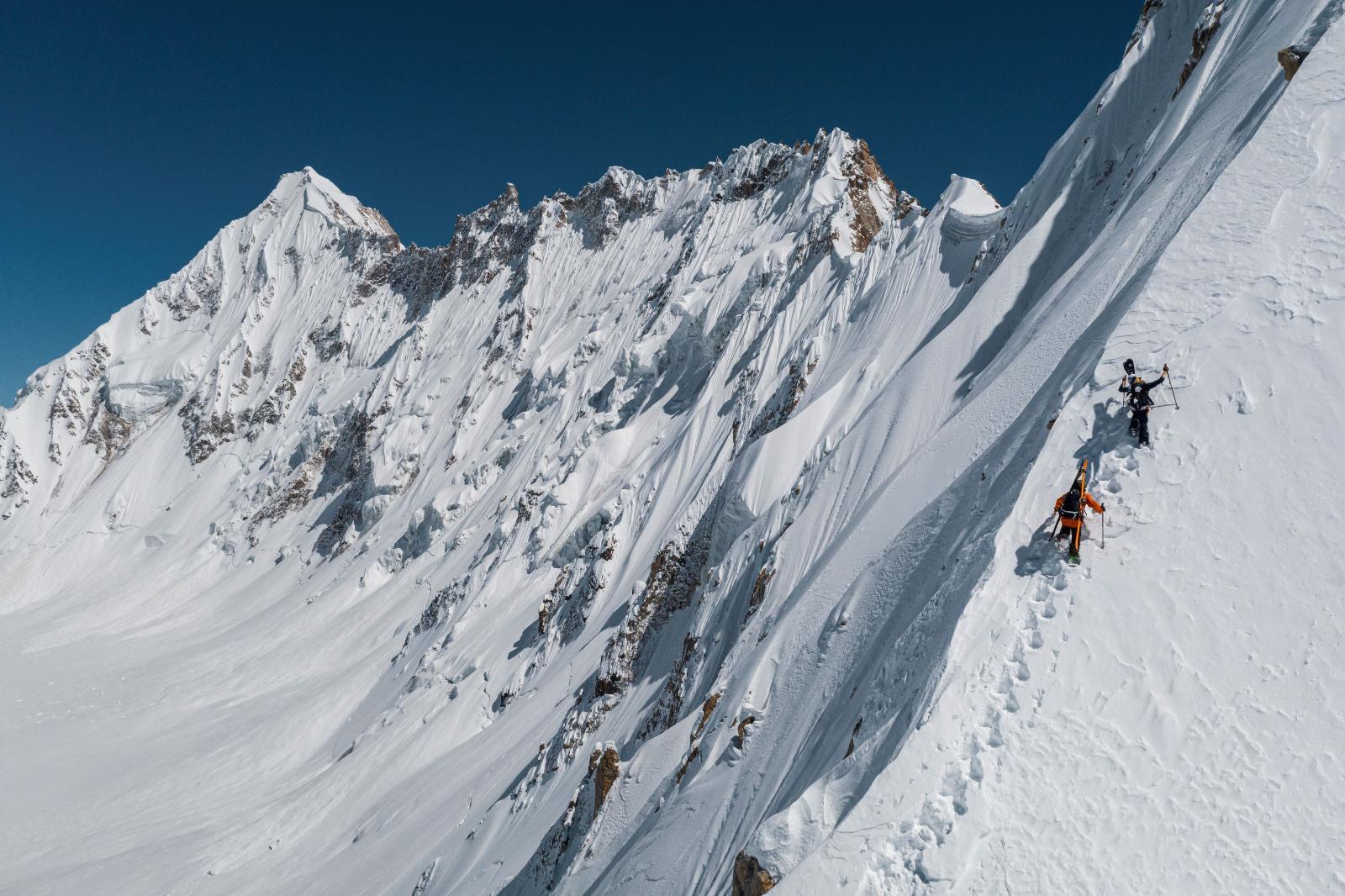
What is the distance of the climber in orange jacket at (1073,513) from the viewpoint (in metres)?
6.39

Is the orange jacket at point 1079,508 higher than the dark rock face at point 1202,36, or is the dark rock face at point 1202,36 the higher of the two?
the dark rock face at point 1202,36

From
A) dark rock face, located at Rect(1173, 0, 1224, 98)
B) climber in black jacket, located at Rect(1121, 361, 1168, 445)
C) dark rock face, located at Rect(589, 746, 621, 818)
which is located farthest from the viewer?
dark rock face, located at Rect(1173, 0, 1224, 98)

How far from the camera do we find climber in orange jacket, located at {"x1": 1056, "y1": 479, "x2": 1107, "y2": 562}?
6387 millimetres

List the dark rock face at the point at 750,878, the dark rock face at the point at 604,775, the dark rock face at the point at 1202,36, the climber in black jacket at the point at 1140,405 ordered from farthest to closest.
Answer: the dark rock face at the point at 1202,36 → the dark rock face at the point at 604,775 → the climber in black jacket at the point at 1140,405 → the dark rock face at the point at 750,878

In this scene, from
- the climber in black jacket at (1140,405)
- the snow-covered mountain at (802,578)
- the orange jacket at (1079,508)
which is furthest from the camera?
the climber in black jacket at (1140,405)

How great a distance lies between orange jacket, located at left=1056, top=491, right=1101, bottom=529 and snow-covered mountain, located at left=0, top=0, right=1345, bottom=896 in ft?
1.08

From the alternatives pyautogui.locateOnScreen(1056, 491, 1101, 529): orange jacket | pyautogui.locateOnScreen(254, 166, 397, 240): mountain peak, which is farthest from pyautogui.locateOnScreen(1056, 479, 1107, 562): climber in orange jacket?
pyautogui.locateOnScreen(254, 166, 397, 240): mountain peak

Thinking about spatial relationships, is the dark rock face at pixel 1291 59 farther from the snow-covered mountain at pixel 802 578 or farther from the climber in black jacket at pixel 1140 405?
A: the climber in black jacket at pixel 1140 405

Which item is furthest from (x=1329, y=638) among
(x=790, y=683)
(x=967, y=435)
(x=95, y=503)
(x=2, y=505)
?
(x=2, y=505)

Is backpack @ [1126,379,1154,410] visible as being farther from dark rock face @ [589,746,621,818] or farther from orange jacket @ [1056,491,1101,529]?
dark rock face @ [589,746,621,818]

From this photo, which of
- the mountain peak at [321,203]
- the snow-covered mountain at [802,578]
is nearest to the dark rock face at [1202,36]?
the snow-covered mountain at [802,578]

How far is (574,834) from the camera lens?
16.0 m

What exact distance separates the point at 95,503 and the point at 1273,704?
12239 cm

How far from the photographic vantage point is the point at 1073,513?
641cm
